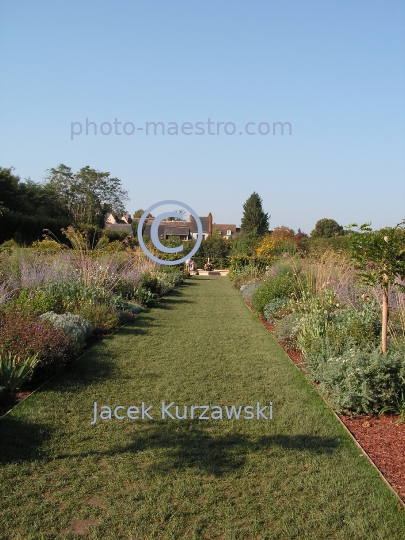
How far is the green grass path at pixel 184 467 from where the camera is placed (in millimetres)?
3090

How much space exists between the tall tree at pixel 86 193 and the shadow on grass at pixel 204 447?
84.5 feet

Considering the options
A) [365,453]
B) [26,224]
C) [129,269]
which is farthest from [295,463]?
[26,224]

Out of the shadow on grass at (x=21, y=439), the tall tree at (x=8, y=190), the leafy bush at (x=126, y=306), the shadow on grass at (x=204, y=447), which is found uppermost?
the tall tree at (x=8, y=190)

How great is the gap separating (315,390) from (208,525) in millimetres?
3132

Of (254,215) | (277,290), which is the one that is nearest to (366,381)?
(277,290)

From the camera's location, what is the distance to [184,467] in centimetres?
388

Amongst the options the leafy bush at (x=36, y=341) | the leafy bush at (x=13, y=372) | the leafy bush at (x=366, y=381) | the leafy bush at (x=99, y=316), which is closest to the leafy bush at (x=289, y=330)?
the leafy bush at (x=366, y=381)

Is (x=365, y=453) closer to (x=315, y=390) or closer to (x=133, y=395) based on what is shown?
(x=315, y=390)

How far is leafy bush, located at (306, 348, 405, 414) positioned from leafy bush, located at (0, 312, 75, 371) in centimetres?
322

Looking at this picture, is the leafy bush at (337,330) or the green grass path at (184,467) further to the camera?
the leafy bush at (337,330)

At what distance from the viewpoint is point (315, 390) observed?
593 centimetres

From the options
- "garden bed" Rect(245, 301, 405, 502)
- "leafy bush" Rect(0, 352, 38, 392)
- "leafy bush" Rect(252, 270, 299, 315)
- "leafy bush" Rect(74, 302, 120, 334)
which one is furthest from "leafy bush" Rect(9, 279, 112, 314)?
"garden bed" Rect(245, 301, 405, 502)

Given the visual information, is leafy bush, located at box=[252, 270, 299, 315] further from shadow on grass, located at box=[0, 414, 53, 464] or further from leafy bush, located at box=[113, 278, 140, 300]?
shadow on grass, located at box=[0, 414, 53, 464]

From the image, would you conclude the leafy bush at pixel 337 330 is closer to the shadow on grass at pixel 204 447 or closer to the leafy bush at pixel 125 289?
the shadow on grass at pixel 204 447
